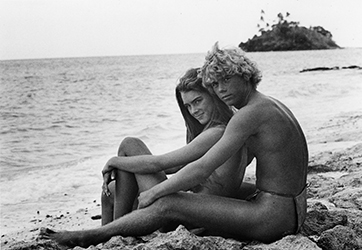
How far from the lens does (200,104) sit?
3.08 metres

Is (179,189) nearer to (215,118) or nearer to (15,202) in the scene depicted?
(215,118)

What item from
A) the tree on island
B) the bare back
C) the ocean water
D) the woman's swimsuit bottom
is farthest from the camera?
the tree on island

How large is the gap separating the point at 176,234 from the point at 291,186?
28.8 inches

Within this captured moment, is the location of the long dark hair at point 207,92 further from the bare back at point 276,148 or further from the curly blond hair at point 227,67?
the bare back at point 276,148

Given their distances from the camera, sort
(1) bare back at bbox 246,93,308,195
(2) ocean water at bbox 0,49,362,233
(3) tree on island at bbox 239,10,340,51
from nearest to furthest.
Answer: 1. (1) bare back at bbox 246,93,308,195
2. (2) ocean water at bbox 0,49,362,233
3. (3) tree on island at bbox 239,10,340,51

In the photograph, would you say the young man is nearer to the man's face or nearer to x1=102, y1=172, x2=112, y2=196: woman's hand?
the man's face

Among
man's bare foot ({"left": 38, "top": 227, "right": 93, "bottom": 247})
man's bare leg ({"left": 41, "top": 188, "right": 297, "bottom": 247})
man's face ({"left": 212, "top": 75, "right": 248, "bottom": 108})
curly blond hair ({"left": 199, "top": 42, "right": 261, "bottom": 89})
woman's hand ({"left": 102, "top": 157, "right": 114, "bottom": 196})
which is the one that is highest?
curly blond hair ({"left": 199, "top": 42, "right": 261, "bottom": 89})

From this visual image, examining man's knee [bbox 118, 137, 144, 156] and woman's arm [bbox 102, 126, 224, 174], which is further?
man's knee [bbox 118, 137, 144, 156]

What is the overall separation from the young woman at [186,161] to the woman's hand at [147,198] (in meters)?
0.12

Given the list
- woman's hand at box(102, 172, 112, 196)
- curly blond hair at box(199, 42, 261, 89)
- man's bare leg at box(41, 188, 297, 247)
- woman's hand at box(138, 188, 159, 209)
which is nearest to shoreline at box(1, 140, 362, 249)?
man's bare leg at box(41, 188, 297, 247)

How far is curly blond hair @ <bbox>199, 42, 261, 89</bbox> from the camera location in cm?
282

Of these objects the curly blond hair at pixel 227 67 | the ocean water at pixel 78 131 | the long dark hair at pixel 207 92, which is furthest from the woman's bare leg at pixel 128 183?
the ocean water at pixel 78 131

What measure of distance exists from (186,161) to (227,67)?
0.61 metres

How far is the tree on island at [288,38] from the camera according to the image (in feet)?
245
